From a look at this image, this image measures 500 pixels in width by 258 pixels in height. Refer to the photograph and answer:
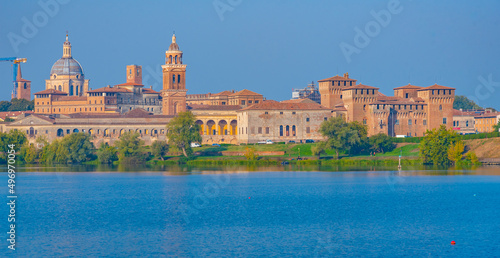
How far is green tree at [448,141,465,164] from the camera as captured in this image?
246 feet

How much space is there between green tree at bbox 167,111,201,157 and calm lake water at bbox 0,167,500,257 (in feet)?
76.5

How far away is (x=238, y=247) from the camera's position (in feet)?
101

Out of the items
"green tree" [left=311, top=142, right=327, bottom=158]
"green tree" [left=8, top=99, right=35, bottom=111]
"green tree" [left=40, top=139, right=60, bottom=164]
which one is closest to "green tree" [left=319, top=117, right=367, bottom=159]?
"green tree" [left=311, top=142, right=327, bottom=158]

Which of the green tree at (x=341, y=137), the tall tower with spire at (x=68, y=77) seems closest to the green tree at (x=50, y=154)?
the green tree at (x=341, y=137)

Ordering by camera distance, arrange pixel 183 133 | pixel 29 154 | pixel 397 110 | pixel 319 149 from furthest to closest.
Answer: pixel 397 110
pixel 29 154
pixel 183 133
pixel 319 149

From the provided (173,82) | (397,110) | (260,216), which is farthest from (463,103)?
(260,216)

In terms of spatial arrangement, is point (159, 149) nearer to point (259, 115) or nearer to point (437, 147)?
point (259, 115)

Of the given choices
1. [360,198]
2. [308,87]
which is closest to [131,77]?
[308,87]

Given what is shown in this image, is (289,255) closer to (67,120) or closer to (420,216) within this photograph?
(420,216)

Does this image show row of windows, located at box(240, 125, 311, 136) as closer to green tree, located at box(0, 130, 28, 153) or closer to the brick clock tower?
the brick clock tower

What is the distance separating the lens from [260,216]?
39.2m

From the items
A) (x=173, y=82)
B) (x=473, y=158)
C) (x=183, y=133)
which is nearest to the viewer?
(x=473, y=158)

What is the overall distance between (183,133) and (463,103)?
8919 centimetres

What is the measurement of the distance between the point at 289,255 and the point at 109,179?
34876 mm
